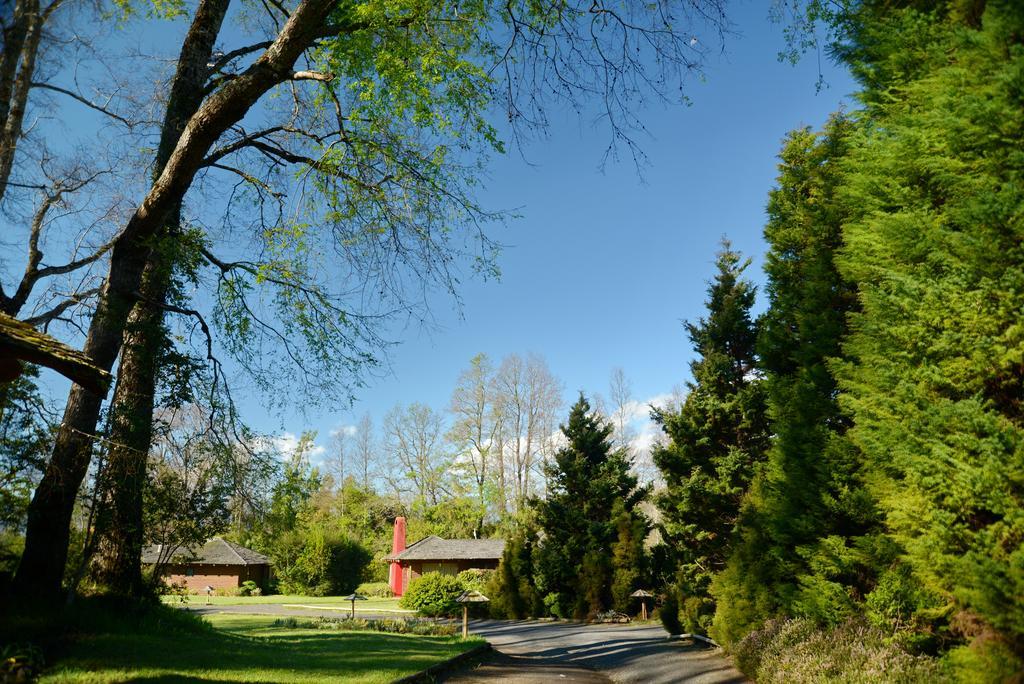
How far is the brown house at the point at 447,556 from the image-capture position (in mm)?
38906

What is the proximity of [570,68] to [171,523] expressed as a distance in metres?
11.1

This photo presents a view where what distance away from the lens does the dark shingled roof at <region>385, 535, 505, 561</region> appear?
1524 inches

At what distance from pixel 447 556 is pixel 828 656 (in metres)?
33.5

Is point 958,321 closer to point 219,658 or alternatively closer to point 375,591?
point 219,658

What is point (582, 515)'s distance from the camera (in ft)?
90.7

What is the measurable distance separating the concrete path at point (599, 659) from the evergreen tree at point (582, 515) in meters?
3.13

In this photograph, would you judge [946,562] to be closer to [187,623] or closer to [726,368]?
[187,623]

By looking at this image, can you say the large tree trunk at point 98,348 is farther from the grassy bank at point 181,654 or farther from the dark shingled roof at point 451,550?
the dark shingled roof at point 451,550

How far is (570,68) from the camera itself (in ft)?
17.5

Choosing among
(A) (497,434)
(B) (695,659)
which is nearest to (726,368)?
(B) (695,659)

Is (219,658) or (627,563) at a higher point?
(627,563)

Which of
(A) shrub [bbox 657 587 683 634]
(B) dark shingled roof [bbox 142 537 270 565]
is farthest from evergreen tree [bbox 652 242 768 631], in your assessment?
(B) dark shingled roof [bbox 142 537 270 565]

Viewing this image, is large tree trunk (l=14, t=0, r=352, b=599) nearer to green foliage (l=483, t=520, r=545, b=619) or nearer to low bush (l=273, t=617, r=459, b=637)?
low bush (l=273, t=617, r=459, b=637)

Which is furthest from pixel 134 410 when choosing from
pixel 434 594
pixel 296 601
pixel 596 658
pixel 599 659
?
pixel 296 601
